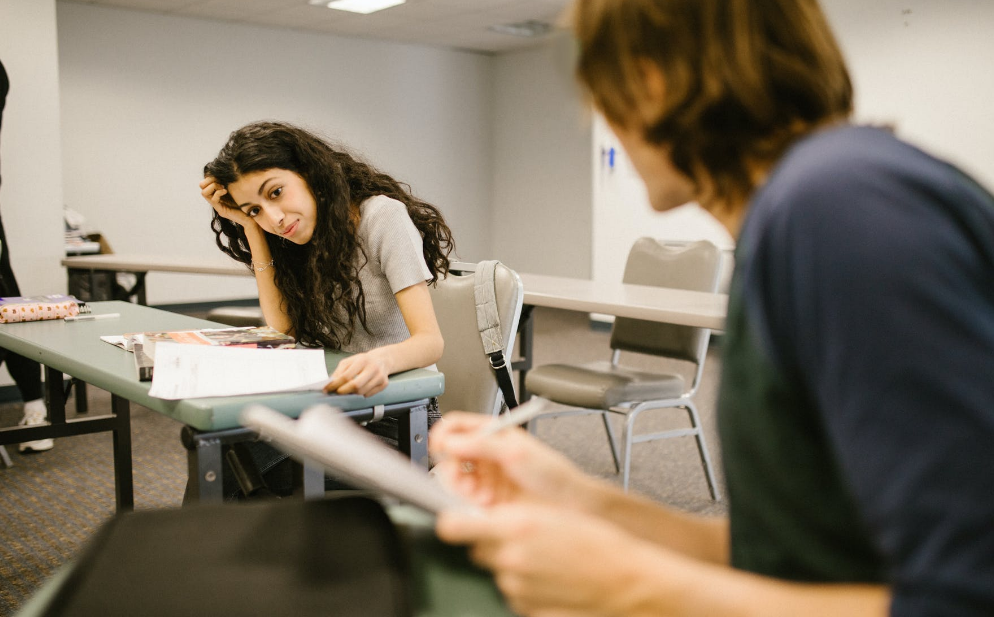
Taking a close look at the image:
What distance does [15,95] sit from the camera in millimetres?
3941

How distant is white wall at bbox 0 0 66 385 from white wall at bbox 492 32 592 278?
→ 4.60 metres

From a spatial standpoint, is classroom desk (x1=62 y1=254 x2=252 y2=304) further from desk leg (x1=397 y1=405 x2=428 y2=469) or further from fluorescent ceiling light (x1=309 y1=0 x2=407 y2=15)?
fluorescent ceiling light (x1=309 y1=0 x2=407 y2=15)

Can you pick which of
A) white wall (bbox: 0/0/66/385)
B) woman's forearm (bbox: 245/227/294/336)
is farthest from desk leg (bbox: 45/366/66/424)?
white wall (bbox: 0/0/66/385)

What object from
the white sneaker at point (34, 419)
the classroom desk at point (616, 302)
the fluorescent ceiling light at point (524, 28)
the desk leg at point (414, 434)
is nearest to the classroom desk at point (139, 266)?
the classroom desk at point (616, 302)

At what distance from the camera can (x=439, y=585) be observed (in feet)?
2.02

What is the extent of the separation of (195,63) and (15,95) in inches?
105

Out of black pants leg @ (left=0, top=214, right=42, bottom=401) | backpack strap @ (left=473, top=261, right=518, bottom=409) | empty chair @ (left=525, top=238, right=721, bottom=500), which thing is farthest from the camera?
black pants leg @ (left=0, top=214, right=42, bottom=401)

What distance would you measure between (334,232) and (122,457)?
0.85 meters

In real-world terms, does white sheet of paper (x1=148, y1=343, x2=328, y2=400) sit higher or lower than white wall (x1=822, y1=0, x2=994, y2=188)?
lower

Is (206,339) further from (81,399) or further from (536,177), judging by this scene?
(536,177)

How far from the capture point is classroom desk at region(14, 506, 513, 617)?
0.59m

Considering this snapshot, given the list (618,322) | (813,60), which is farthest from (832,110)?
(618,322)

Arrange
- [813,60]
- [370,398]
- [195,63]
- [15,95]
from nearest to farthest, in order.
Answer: [813,60] < [370,398] < [15,95] < [195,63]

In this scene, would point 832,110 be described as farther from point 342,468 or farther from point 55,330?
point 55,330
